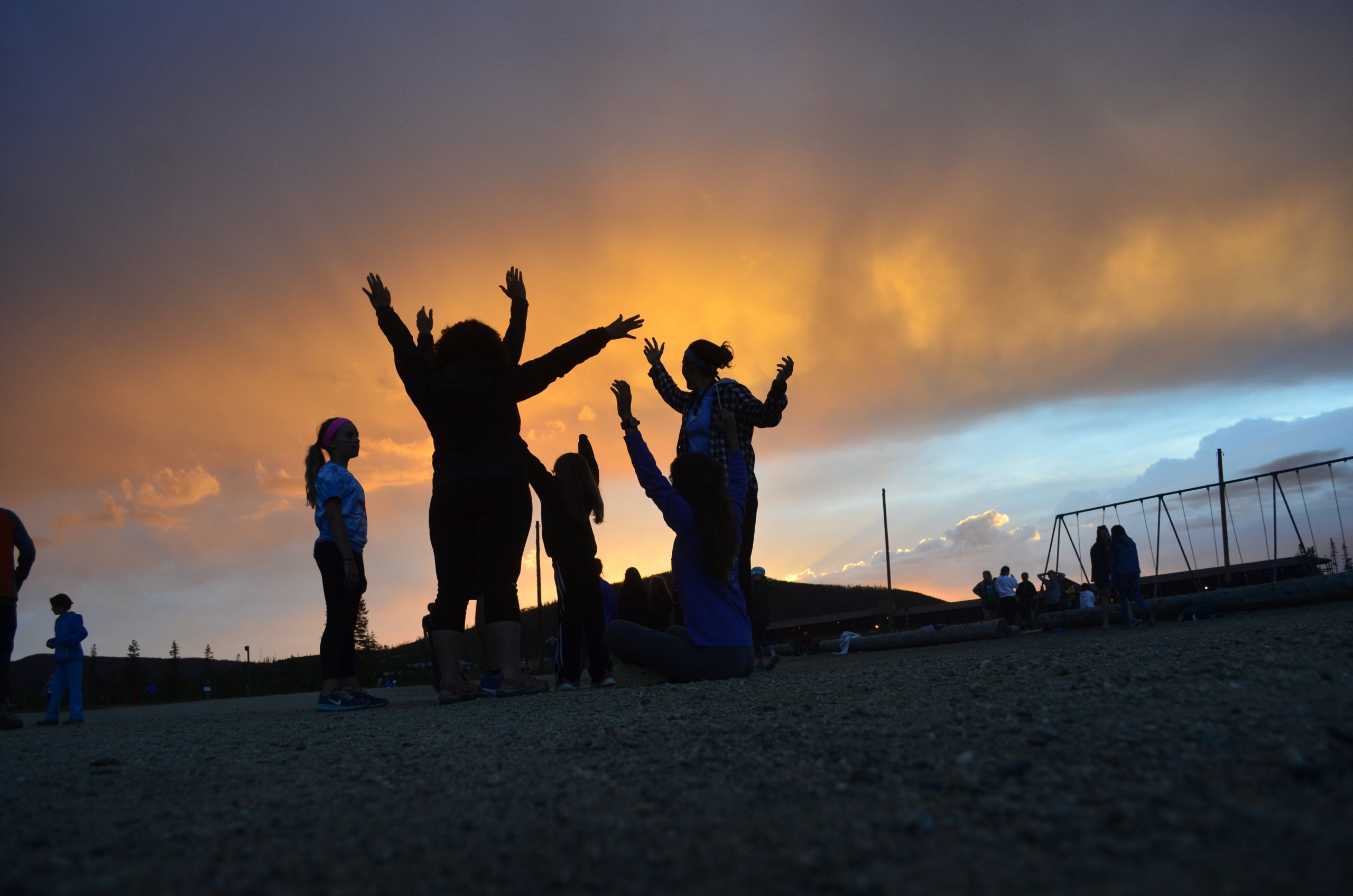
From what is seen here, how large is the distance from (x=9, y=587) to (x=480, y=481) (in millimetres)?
4225

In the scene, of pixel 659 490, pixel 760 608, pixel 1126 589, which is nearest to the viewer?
pixel 659 490

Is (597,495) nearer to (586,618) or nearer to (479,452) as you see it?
(586,618)

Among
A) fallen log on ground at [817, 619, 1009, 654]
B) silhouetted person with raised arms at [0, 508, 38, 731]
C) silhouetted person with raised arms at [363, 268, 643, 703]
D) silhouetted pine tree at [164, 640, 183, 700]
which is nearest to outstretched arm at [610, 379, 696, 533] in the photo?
silhouetted person with raised arms at [363, 268, 643, 703]

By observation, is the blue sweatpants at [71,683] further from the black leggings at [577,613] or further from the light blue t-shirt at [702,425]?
the light blue t-shirt at [702,425]

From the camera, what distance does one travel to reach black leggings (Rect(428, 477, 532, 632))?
5.01 meters

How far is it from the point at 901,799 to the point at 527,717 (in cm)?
230

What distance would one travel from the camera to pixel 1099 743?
2.22 meters

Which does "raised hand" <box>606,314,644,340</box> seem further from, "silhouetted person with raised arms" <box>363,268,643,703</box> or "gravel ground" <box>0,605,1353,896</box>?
"gravel ground" <box>0,605,1353,896</box>

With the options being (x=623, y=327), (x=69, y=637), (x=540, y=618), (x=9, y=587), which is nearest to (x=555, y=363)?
(x=623, y=327)

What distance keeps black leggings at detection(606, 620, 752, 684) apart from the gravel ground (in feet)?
4.77

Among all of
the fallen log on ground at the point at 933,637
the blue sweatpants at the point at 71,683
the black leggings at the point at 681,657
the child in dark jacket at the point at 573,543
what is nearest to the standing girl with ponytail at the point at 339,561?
the child in dark jacket at the point at 573,543

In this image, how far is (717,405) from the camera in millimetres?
6105

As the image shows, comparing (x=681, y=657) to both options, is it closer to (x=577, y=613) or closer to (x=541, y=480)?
(x=577, y=613)

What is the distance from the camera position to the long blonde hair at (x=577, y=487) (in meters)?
6.20
